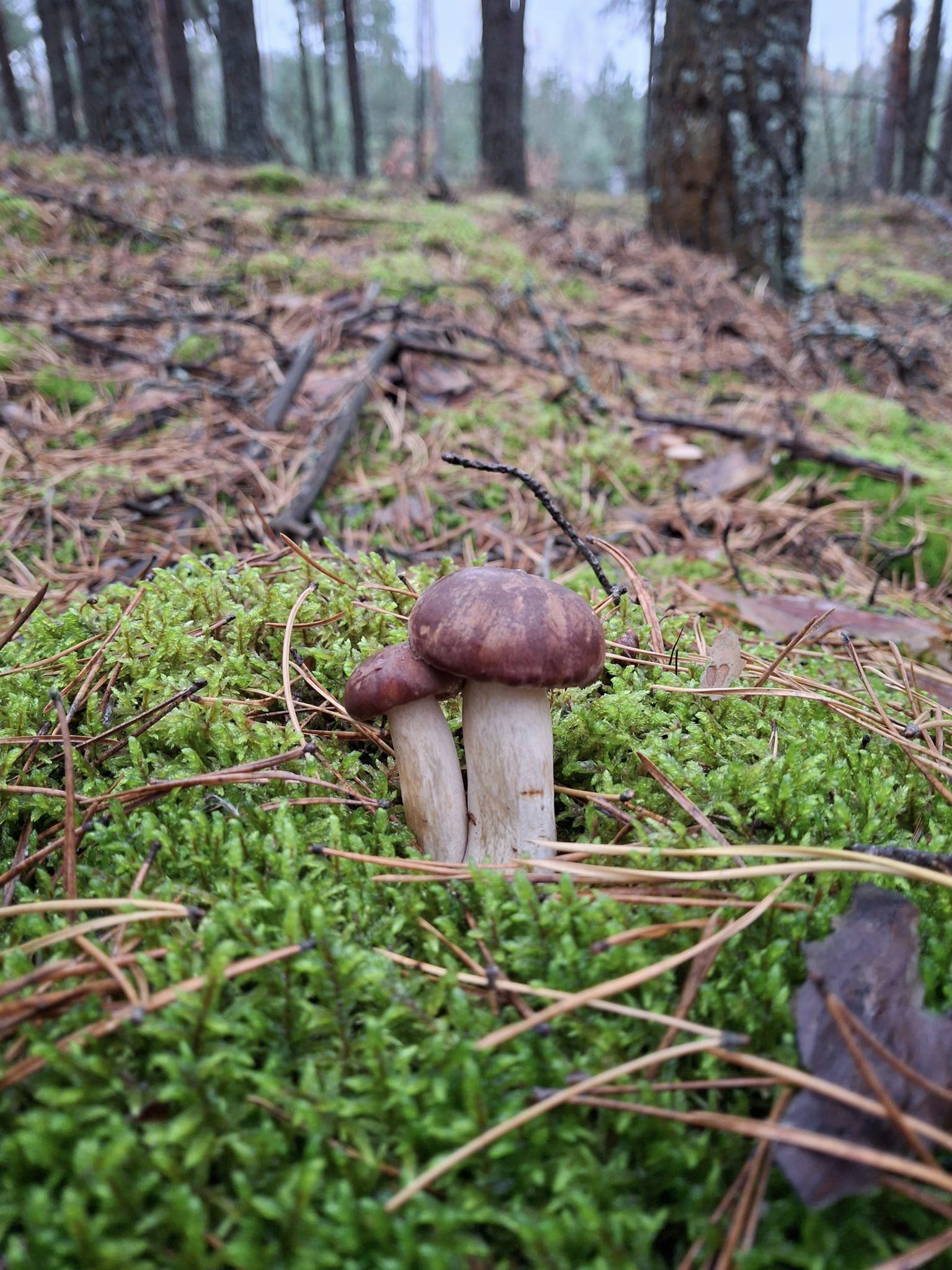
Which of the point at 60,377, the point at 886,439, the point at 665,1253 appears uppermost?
the point at 60,377

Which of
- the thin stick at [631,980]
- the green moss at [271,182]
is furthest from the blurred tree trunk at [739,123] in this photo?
the thin stick at [631,980]

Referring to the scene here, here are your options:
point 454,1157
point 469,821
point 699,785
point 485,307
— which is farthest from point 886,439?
point 454,1157

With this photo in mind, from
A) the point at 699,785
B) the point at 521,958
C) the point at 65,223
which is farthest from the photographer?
the point at 65,223

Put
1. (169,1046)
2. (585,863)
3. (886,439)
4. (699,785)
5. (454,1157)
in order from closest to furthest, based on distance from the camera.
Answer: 1. (454,1157)
2. (169,1046)
3. (585,863)
4. (699,785)
5. (886,439)

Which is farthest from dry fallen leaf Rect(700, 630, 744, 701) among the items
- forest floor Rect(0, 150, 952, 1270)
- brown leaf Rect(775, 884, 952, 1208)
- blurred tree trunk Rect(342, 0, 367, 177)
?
blurred tree trunk Rect(342, 0, 367, 177)

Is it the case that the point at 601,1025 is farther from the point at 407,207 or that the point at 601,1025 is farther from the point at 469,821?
the point at 407,207

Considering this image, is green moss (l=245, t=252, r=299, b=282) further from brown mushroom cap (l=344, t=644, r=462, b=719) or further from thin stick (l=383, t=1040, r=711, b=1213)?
thin stick (l=383, t=1040, r=711, b=1213)

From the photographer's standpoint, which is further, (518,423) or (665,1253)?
(518,423)

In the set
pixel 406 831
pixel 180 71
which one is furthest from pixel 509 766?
pixel 180 71
